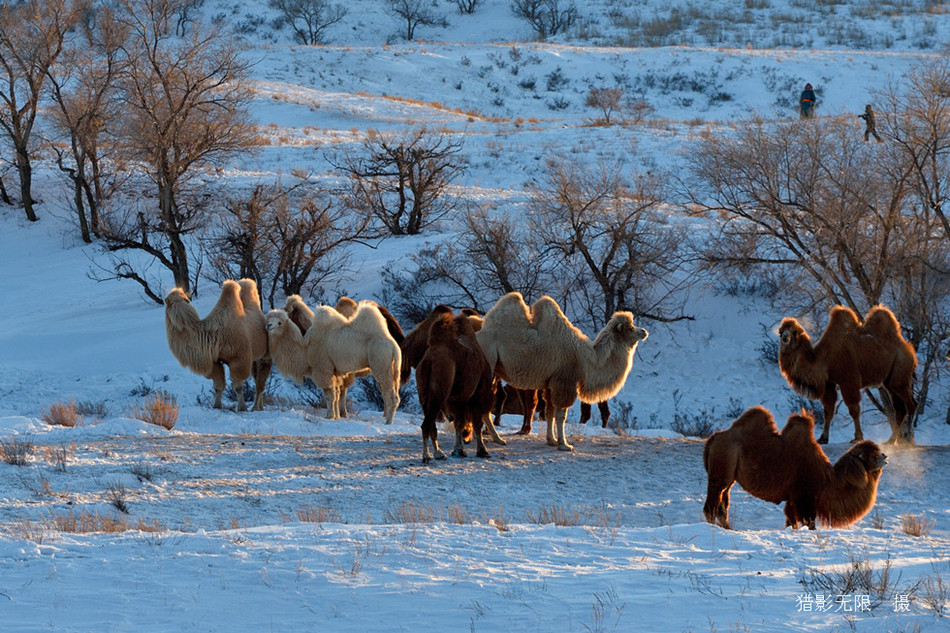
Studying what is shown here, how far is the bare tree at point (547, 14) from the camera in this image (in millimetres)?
70688

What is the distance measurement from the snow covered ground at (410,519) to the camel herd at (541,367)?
485 millimetres

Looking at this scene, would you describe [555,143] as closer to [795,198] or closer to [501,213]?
[501,213]

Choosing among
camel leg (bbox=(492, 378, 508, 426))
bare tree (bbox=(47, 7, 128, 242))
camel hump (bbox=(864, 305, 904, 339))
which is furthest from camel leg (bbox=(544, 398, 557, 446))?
bare tree (bbox=(47, 7, 128, 242))

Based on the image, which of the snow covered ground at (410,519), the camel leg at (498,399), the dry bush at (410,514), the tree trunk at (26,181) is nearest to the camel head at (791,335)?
the snow covered ground at (410,519)

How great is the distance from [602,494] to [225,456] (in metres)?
4.05

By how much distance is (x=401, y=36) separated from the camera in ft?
236

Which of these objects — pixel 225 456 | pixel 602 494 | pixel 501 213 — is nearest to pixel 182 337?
pixel 225 456

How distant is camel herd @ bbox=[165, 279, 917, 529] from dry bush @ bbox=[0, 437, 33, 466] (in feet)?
12.3

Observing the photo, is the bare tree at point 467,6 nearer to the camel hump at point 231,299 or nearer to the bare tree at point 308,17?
the bare tree at point 308,17

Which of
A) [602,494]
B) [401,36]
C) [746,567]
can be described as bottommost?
[602,494]

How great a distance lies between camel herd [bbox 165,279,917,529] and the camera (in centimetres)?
832

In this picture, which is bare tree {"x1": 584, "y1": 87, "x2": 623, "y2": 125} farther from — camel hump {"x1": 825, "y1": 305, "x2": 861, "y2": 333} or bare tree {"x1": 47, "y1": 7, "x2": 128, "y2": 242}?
camel hump {"x1": 825, "y1": 305, "x2": 861, "y2": 333}

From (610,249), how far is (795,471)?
52.8ft

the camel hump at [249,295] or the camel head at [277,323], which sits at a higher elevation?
the camel hump at [249,295]
